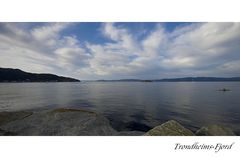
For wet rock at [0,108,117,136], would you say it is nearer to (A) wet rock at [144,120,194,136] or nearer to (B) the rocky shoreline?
(B) the rocky shoreline

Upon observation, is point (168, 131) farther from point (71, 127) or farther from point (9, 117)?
point (9, 117)

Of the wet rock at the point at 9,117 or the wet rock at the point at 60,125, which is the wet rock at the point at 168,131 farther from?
the wet rock at the point at 9,117

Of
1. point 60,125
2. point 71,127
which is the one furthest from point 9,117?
point 71,127

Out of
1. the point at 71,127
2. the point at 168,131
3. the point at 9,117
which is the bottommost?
the point at 71,127

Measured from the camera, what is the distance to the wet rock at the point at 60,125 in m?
12.3

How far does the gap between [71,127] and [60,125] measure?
3.25ft

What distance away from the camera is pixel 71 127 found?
506 inches

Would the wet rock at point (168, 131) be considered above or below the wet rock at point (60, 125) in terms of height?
above

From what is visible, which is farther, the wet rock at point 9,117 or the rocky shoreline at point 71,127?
the wet rock at point 9,117

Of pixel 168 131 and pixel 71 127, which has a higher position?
pixel 168 131

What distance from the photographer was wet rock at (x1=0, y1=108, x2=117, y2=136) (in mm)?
12344

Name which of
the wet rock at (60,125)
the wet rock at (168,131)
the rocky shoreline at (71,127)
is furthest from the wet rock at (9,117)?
the wet rock at (168,131)

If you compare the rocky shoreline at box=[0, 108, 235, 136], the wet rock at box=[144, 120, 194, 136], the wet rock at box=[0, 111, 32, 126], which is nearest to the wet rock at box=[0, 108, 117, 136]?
the rocky shoreline at box=[0, 108, 235, 136]
